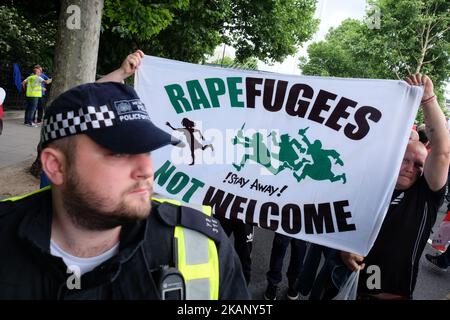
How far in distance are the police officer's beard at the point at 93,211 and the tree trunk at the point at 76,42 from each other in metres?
4.24

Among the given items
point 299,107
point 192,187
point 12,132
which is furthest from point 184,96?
point 12,132

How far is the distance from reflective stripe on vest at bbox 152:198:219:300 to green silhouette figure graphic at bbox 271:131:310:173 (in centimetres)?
170

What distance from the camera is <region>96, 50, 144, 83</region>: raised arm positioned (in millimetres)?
2646

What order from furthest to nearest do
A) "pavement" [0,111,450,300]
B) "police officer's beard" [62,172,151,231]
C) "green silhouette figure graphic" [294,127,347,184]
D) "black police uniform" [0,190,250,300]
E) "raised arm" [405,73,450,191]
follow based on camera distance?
"pavement" [0,111,450,300] < "green silhouette figure graphic" [294,127,347,184] < "raised arm" [405,73,450,191] < "police officer's beard" [62,172,151,231] < "black police uniform" [0,190,250,300]

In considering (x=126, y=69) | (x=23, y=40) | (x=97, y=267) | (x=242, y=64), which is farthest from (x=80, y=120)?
(x=242, y=64)

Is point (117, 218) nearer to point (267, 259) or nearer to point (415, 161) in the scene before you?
point (415, 161)

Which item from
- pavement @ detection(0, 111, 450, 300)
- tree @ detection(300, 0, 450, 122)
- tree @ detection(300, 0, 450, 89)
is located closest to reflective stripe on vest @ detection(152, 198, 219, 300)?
pavement @ detection(0, 111, 450, 300)

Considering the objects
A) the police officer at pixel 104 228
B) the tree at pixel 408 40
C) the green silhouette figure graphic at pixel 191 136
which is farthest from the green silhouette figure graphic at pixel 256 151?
the tree at pixel 408 40

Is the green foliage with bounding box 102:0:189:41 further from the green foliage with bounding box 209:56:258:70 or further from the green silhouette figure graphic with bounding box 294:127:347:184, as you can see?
the green silhouette figure graphic with bounding box 294:127:347:184

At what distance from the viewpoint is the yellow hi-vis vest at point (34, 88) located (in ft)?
32.8

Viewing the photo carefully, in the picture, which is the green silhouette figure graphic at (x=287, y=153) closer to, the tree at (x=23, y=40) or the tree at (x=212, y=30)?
the tree at (x=212, y=30)

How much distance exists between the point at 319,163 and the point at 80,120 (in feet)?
6.62

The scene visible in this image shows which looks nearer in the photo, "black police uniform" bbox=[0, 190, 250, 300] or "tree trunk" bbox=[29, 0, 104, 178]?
"black police uniform" bbox=[0, 190, 250, 300]

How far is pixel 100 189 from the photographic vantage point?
129 cm
